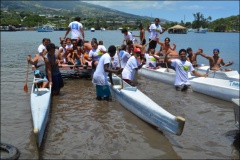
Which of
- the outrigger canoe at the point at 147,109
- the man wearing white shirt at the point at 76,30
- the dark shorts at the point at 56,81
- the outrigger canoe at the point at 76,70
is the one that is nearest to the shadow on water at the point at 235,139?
the outrigger canoe at the point at 147,109

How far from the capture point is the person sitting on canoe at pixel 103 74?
9.05 m

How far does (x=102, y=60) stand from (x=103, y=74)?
1.47ft

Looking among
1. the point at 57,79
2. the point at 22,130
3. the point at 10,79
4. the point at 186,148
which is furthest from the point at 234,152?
the point at 10,79

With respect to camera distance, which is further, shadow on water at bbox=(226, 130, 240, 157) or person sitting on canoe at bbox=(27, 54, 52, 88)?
person sitting on canoe at bbox=(27, 54, 52, 88)

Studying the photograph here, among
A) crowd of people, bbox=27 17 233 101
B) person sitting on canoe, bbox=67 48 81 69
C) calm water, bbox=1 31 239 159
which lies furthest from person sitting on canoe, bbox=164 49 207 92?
person sitting on canoe, bbox=67 48 81 69

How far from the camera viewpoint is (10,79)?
577 inches

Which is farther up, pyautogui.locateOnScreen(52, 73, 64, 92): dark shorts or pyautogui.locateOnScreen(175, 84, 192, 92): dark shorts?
pyautogui.locateOnScreen(52, 73, 64, 92): dark shorts

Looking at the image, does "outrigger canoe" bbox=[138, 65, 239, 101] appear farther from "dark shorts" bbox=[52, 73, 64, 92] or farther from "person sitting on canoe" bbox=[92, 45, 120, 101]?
"dark shorts" bbox=[52, 73, 64, 92]

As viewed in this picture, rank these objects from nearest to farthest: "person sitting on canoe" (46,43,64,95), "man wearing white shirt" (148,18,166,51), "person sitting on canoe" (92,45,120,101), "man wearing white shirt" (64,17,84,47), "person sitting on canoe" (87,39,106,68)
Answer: "person sitting on canoe" (92,45,120,101) → "person sitting on canoe" (46,43,64,95) → "person sitting on canoe" (87,39,106,68) → "man wearing white shirt" (64,17,84,47) → "man wearing white shirt" (148,18,166,51)

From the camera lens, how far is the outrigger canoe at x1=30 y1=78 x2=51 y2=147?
6.11 meters

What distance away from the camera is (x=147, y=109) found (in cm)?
774

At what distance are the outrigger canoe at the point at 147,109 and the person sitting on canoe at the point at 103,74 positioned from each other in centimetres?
35

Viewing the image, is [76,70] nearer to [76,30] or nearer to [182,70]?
[76,30]

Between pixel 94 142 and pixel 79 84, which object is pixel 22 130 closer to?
pixel 94 142
